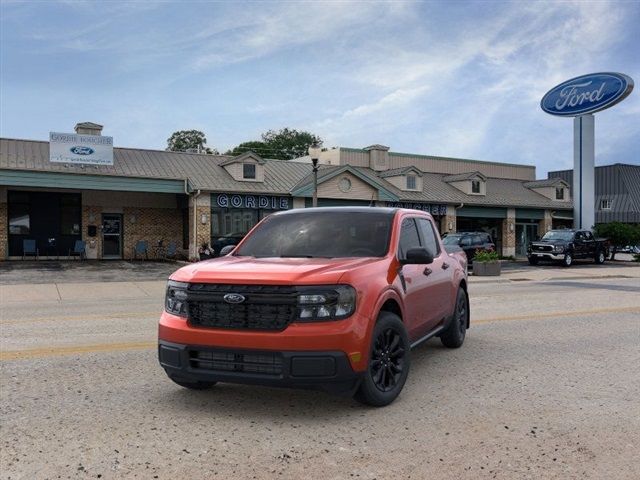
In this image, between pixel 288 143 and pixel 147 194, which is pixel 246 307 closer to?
pixel 147 194

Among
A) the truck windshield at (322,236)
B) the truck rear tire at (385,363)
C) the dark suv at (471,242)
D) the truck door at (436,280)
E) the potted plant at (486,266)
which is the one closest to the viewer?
the truck rear tire at (385,363)

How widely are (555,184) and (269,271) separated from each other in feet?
139

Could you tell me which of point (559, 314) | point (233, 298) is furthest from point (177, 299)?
point (559, 314)

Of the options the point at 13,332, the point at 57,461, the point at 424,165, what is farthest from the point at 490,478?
the point at 424,165

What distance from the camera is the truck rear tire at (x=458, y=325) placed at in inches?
295

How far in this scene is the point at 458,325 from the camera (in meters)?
7.66

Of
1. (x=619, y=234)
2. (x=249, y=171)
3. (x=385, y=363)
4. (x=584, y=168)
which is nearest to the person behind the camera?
(x=385, y=363)

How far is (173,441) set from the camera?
13.8 ft

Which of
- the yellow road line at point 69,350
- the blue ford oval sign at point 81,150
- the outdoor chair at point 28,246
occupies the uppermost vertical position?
the blue ford oval sign at point 81,150

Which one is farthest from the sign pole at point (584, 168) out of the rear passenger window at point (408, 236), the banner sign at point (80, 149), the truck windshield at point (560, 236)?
the rear passenger window at point (408, 236)

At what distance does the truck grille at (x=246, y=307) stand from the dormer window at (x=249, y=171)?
26.4 metres

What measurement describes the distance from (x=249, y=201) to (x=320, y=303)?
25.9 metres

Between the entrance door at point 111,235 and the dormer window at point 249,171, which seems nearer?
the entrance door at point 111,235

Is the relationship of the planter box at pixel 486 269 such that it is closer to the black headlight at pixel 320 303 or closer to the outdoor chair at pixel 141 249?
the outdoor chair at pixel 141 249
